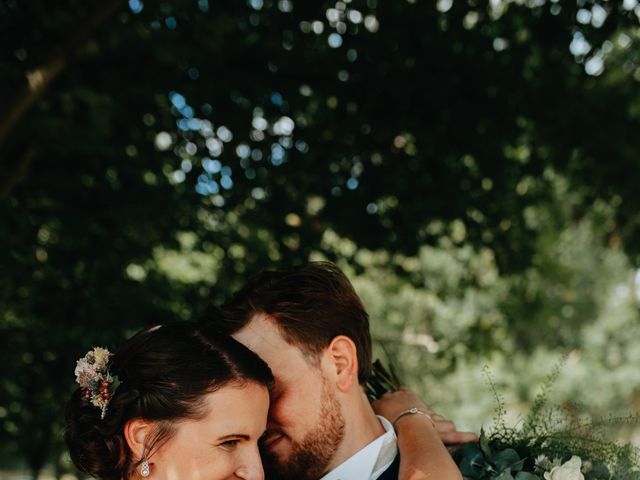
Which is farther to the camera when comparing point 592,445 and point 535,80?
point 535,80

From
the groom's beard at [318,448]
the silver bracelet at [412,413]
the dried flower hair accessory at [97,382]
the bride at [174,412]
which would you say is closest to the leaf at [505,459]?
the bride at [174,412]

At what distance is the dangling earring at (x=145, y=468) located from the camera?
236 cm

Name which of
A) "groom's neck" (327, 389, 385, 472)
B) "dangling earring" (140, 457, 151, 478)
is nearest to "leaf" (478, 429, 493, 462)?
"groom's neck" (327, 389, 385, 472)

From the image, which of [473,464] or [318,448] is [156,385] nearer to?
[318,448]

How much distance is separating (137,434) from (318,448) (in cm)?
Answer: 67

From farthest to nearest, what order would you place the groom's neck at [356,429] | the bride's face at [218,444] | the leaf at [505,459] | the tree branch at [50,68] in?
the tree branch at [50,68] < the groom's neck at [356,429] < the leaf at [505,459] < the bride's face at [218,444]

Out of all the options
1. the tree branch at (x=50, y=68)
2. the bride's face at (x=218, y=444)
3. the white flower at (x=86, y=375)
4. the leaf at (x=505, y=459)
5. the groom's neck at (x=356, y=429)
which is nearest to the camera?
the bride's face at (x=218, y=444)

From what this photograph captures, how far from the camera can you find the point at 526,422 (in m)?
2.96

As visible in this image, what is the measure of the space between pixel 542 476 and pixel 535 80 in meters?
3.16

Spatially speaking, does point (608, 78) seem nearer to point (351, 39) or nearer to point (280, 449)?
point (351, 39)

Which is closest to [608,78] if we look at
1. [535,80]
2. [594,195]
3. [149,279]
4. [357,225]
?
[594,195]

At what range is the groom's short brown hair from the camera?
2.78 meters

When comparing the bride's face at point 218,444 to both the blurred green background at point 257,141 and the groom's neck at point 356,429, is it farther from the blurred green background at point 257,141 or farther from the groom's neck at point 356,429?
the blurred green background at point 257,141

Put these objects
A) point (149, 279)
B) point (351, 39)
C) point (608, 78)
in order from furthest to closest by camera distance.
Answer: point (608, 78)
point (149, 279)
point (351, 39)
